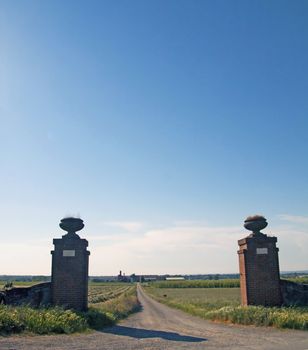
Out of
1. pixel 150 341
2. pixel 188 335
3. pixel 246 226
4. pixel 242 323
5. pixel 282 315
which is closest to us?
pixel 150 341

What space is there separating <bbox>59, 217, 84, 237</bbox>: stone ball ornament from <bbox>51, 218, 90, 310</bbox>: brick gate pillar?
0.26m

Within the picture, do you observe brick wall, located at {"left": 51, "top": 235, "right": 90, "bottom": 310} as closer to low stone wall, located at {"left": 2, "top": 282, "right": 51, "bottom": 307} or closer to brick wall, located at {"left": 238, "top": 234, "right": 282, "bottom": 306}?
low stone wall, located at {"left": 2, "top": 282, "right": 51, "bottom": 307}

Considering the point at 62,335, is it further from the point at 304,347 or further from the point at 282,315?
the point at 282,315

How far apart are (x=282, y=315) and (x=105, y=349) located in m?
6.07

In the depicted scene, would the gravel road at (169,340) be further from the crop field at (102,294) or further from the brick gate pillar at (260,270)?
the crop field at (102,294)

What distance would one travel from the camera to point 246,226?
1456 cm

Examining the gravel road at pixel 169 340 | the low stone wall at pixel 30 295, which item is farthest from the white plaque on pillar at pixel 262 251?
the low stone wall at pixel 30 295

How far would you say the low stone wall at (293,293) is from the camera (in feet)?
46.4

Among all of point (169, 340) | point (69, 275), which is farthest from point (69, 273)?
point (169, 340)

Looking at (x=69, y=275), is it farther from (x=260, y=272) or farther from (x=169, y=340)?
(x=260, y=272)

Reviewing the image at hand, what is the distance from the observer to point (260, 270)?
46.2 ft

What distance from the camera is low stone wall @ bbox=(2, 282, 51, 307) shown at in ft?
40.2

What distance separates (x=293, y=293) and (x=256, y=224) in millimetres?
2731

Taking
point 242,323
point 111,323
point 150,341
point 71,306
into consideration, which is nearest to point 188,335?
point 150,341
